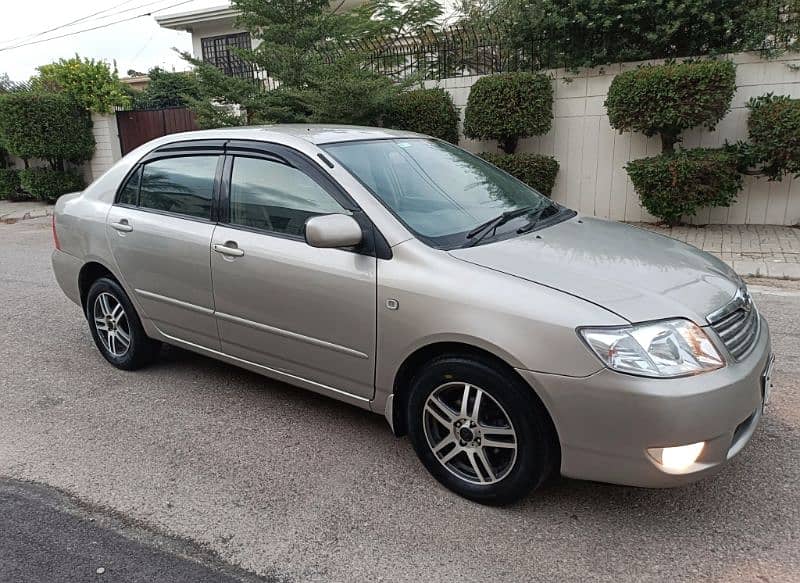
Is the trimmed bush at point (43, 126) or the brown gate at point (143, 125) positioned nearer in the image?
the trimmed bush at point (43, 126)

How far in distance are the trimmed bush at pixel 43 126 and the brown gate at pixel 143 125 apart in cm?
80

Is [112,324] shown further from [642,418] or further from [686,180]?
[686,180]

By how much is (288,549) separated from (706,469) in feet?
5.66

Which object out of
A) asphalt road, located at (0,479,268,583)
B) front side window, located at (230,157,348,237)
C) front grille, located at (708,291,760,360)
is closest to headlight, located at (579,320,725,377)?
front grille, located at (708,291,760,360)

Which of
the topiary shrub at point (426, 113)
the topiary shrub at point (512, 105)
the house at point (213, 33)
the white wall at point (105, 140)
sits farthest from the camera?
the house at point (213, 33)

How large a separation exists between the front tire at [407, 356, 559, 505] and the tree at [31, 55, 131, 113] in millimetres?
13906

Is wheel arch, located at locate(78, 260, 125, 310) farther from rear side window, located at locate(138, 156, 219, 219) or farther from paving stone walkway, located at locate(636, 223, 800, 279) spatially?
paving stone walkway, located at locate(636, 223, 800, 279)

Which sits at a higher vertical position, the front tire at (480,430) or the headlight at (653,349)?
the headlight at (653,349)

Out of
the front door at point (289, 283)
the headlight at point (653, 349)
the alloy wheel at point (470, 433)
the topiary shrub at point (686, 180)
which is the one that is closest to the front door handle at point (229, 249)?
the front door at point (289, 283)

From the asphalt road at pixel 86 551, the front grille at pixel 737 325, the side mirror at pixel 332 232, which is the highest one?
the side mirror at pixel 332 232

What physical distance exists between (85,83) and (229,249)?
1276cm

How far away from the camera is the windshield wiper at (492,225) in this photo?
3.21 meters

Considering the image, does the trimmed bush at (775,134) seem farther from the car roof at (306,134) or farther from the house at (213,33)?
the house at (213,33)

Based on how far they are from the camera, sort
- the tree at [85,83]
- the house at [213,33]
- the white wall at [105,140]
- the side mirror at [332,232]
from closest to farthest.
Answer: the side mirror at [332,232], the tree at [85,83], the white wall at [105,140], the house at [213,33]
